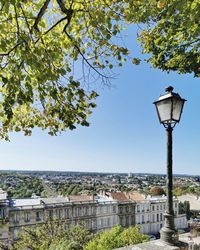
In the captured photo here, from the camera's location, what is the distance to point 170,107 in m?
4.91

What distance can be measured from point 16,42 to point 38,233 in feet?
65.9

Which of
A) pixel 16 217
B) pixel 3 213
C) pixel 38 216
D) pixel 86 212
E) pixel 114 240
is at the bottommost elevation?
pixel 86 212

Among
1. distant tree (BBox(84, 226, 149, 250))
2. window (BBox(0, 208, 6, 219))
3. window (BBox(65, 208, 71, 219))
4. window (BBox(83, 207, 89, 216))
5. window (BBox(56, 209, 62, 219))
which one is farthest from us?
window (BBox(83, 207, 89, 216))

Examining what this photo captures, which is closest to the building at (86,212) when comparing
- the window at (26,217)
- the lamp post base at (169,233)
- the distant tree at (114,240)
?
the window at (26,217)

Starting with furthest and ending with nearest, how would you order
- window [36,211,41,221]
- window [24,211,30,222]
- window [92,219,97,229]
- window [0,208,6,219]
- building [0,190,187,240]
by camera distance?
1. window [92,219,97,229]
2. window [36,211,41,221]
3. window [24,211,30,222]
4. building [0,190,187,240]
5. window [0,208,6,219]

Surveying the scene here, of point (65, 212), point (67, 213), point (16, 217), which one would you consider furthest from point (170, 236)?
point (67, 213)

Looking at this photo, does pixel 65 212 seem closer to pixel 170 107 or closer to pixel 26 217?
pixel 26 217

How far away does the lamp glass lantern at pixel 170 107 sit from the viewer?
491 cm

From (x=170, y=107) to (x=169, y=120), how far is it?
209mm

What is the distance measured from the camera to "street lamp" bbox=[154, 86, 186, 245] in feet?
15.7

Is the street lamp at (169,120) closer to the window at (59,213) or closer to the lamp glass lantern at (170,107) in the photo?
the lamp glass lantern at (170,107)

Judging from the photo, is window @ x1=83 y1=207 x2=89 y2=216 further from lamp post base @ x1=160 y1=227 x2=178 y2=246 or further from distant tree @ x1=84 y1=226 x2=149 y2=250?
lamp post base @ x1=160 y1=227 x2=178 y2=246

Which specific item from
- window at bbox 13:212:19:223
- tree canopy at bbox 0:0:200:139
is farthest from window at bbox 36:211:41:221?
tree canopy at bbox 0:0:200:139

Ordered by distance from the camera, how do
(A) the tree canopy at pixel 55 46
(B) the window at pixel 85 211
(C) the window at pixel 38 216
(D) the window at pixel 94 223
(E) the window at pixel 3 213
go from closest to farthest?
(A) the tree canopy at pixel 55 46 < (E) the window at pixel 3 213 < (C) the window at pixel 38 216 < (B) the window at pixel 85 211 < (D) the window at pixel 94 223
